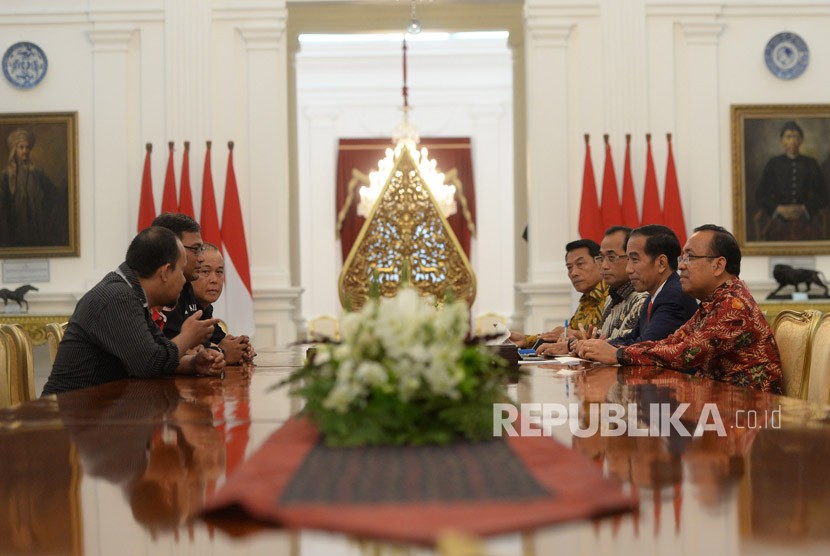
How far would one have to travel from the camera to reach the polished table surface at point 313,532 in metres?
1.30

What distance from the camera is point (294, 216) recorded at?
30.7 feet

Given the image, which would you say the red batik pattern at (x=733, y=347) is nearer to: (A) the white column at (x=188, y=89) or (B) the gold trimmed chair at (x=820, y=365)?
(B) the gold trimmed chair at (x=820, y=365)

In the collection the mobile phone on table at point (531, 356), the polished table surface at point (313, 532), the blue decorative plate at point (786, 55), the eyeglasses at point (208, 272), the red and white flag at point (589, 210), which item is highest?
the blue decorative plate at point (786, 55)

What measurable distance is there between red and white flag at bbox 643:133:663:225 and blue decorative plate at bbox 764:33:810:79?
1.44 m

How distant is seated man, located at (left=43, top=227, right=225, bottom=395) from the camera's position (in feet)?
11.7

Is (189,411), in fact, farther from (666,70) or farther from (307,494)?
(666,70)

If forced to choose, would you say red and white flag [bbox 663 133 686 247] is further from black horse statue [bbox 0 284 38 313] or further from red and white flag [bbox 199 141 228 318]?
black horse statue [bbox 0 284 38 313]

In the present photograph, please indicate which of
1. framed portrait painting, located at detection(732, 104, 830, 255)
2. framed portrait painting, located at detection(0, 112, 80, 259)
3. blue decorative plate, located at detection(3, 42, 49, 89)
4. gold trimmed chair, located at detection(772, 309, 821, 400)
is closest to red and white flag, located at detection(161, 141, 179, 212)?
framed portrait painting, located at detection(0, 112, 80, 259)

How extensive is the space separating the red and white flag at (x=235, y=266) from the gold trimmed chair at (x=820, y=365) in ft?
17.6

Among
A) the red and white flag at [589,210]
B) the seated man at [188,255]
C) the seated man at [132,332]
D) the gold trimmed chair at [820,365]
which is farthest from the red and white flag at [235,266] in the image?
the gold trimmed chair at [820,365]

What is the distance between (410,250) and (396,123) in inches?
281

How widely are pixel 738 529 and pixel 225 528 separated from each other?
720 mm

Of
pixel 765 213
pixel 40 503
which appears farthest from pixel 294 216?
pixel 40 503
